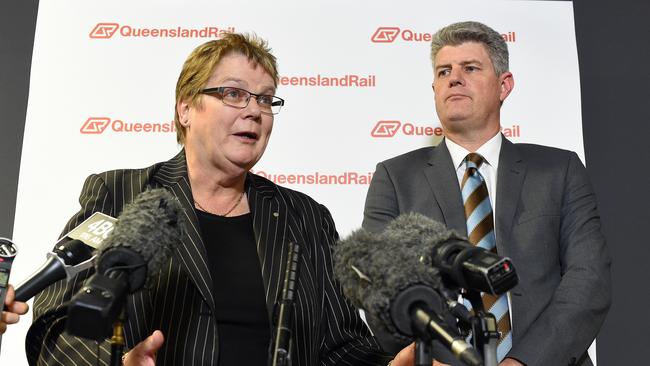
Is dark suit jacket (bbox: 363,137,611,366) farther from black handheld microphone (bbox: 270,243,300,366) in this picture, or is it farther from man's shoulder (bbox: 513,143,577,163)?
black handheld microphone (bbox: 270,243,300,366)

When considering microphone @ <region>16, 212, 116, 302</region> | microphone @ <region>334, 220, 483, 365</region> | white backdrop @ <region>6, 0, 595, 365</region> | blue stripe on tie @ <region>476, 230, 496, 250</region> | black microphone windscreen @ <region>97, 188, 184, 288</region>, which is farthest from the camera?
white backdrop @ <region>6, 0, 595, 365</region>

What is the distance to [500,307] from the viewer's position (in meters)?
2.80

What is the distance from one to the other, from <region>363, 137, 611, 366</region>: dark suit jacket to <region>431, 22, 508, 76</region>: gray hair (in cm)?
38

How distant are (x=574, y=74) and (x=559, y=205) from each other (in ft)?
4.63

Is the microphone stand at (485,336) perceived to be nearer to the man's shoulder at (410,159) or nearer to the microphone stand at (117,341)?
the microphone stand at (117,341)

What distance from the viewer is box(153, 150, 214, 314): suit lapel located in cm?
242

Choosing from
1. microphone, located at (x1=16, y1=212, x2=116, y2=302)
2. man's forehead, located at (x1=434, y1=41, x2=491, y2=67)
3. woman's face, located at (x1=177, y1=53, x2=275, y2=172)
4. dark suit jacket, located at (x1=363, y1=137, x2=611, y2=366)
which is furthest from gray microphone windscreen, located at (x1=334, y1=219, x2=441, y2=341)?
man's forehead, located at (x1=434, y1=41, x2=491, y2=67)

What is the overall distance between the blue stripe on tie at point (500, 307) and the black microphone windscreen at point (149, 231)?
1.36m

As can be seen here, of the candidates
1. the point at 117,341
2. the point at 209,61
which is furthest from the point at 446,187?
the point at 117,341

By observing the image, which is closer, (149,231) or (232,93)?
(149,231)

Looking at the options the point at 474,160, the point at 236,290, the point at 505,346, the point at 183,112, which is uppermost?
the point at 183,112

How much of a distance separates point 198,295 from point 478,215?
121 cm

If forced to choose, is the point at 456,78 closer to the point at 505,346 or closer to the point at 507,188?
the point at 507,188

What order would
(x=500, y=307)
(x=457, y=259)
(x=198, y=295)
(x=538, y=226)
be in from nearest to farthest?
(x=457, y=259)
(x=198, y=295)
(x=500, y=307)
(x=538, y=226)
